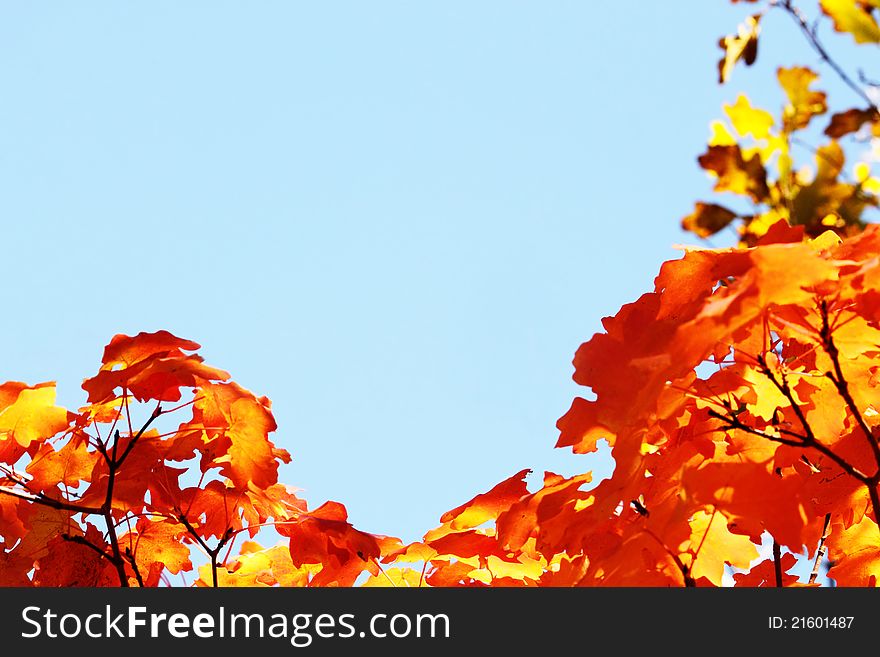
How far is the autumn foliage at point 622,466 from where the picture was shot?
1166 millimetres

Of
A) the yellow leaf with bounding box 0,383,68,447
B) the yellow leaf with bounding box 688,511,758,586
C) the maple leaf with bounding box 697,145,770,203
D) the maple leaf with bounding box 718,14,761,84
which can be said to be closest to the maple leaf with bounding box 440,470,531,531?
the yellow leaf with bounding box 688,511,758,586

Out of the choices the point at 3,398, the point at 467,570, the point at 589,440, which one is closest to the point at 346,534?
the point at 467,570

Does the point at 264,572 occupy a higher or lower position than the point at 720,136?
lower

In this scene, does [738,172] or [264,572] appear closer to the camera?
[264,572]

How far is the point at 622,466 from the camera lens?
1.22 metres

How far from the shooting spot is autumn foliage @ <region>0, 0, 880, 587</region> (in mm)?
1166

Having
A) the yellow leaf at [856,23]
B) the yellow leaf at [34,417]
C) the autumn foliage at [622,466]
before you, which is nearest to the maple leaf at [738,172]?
the yellow leaf at [856,23]

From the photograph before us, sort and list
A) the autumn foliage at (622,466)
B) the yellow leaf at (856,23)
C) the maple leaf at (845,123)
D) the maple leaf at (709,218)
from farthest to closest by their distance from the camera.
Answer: the maple leaf at (709,218)
the maple leaf at (845,123)
the yellow leaf at (856,23)
the autumn foliage at (622,466)

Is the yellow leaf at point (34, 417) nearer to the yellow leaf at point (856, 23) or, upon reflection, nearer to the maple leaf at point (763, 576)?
the maple leaf at point (763, 576)

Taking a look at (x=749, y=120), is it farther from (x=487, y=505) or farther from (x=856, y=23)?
(x=487, y=505)

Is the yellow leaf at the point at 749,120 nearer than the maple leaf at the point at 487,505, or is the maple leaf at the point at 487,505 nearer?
the maple leaf at the point at 487,505

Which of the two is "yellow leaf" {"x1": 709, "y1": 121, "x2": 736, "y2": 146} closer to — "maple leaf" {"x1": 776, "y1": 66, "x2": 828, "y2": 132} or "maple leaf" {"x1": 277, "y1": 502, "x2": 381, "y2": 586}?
"maple leaf" {"x1": 776, "y1": 66, "x2": 828, "y2": 132}

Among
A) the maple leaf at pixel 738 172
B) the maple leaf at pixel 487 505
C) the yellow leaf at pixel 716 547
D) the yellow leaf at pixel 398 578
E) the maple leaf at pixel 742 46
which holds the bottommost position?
the yellow leaf at pixel 716 547

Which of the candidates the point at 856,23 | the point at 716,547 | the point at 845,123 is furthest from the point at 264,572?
the point at 845,123
